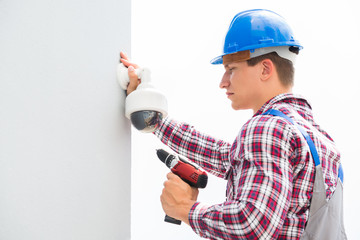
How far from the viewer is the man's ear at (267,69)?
1.07 m

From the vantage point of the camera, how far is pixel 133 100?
35.5 inches

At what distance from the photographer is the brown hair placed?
107 cm

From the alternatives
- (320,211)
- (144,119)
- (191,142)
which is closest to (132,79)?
(144,119)

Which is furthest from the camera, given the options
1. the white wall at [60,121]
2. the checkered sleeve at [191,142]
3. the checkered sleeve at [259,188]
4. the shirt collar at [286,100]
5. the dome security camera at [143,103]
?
the checkered sleeve at [191,142]

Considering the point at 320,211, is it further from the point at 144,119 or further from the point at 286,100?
the point at 144,119

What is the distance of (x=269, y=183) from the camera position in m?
0.78

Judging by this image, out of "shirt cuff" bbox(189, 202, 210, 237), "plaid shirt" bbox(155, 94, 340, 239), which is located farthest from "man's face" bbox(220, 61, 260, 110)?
"shirt cuff" bbox(189, 202, 210, 237)

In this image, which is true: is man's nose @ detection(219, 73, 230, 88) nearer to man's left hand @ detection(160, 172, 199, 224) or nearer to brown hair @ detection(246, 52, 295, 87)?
brown hair @ detection(246, 52, 295, 87)

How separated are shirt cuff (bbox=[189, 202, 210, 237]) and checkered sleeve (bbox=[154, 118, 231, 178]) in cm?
40

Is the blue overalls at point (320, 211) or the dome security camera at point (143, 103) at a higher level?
the dome security camera at point (143, 103)

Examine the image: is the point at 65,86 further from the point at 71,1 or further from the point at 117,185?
the point at 117,185

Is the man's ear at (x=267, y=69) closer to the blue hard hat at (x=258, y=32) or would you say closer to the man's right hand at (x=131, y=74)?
the blue hard hat at (x=258, y=32)

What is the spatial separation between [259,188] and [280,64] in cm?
49

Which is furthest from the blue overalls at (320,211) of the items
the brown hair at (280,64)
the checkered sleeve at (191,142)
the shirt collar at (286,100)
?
the checkered sleeve at (191,142)
